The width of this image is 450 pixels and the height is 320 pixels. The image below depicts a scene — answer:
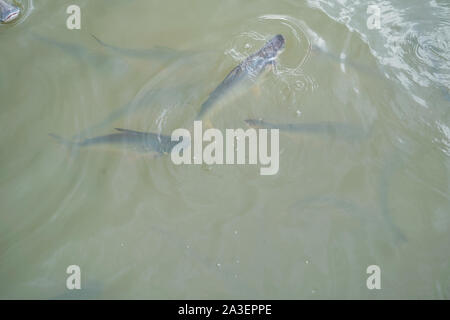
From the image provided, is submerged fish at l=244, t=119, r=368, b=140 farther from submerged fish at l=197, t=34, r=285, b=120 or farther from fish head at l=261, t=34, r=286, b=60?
fish head at l=261, t=34, r=286, b=60

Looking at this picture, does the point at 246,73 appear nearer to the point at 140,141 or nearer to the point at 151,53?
the point at 151,53

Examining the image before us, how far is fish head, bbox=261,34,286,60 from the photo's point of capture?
4.12m

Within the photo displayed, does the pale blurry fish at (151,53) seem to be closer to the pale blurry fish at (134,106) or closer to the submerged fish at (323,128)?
the pale blurry fish at (134,106)

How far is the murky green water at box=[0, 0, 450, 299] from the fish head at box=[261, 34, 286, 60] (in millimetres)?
93

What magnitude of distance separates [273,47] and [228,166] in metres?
1.52

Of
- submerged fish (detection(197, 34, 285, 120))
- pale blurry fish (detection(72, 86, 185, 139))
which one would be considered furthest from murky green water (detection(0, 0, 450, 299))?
submerged fish (detection(197, 34, 285, 120))

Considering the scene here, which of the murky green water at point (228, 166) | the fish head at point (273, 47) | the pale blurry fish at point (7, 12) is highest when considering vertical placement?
the pale blurry fish at point (7, 12)

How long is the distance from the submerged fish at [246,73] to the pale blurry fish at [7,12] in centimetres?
268

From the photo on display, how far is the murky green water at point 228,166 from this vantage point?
3.41m

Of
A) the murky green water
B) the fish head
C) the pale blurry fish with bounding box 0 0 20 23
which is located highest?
the pale blurry fish with bounding box 0 0 20 23

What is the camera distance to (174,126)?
3918 mm

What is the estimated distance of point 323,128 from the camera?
3.86 meters

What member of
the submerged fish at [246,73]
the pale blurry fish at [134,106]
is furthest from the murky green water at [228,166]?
the submerged fish at [246,73]
